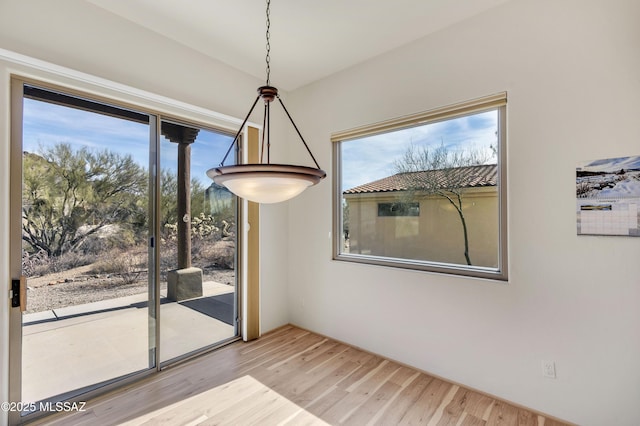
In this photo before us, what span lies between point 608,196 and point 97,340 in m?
3.85

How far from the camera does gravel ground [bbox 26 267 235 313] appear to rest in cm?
207

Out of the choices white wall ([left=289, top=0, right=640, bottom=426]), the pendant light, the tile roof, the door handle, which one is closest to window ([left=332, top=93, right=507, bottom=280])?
the tile roof

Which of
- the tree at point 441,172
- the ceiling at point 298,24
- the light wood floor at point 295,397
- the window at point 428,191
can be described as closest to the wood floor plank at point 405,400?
the light wood floor at point 295,397

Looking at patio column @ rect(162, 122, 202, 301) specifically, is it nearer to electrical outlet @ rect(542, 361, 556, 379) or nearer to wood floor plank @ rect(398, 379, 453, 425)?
wood floor plank @ rect(398, 379, 453, 425)

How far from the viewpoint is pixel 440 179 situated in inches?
105

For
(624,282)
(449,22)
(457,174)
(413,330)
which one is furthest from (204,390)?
(449,22)

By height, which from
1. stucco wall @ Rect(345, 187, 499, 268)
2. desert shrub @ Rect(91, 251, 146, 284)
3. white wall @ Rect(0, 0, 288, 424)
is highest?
white wall @ Rect(0, 0, 288, 424)

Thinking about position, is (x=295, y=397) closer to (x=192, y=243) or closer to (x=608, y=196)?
(x=192, y=243)

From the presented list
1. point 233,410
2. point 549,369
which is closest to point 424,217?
point 549,369

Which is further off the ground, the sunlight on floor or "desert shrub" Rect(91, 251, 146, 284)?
"desert shrub" Rect(91, 251, 146, 284)

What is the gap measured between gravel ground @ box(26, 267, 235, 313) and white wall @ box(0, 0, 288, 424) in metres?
0.17

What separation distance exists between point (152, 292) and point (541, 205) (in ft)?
10.7

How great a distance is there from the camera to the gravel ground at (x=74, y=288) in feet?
6.78

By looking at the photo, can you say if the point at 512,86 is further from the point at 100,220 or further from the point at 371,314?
the point at 100,220
